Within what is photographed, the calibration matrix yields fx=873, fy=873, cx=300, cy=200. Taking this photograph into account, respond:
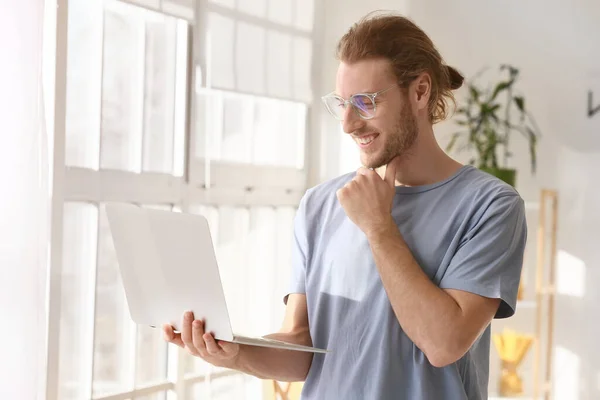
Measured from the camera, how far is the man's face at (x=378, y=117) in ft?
5.21

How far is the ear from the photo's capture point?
1.66 metres

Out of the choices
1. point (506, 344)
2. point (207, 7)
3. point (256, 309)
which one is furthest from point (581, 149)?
point (207, 7)

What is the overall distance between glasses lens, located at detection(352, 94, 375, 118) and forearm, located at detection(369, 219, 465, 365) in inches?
9.9

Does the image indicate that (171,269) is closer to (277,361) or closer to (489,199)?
(277,361)

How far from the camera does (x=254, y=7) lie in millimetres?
3076

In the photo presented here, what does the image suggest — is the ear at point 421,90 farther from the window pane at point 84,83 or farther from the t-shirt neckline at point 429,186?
the window pane at point 84,83

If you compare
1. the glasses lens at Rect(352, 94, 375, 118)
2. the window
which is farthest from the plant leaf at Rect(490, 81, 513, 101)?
the glasses lens at Rect(352, 94, 375, 118)

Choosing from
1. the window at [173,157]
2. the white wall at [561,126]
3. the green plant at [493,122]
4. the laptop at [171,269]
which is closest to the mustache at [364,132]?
the laptop at [171,269]

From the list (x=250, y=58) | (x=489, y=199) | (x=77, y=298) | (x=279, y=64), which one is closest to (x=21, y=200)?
(x=77, y=298)

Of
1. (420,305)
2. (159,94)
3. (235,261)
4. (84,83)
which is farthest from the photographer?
(235,261)

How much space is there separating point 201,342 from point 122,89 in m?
1.16

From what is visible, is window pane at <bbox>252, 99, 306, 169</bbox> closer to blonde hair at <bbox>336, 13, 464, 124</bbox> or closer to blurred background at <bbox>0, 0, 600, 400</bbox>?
blurred background at <bbox>0, 0, 600, 400</bbox>

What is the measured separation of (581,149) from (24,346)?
10.2ft

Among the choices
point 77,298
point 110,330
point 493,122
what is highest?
point 493,122
